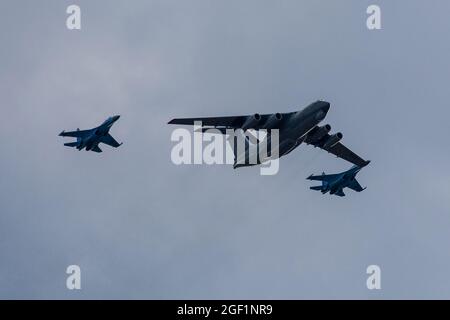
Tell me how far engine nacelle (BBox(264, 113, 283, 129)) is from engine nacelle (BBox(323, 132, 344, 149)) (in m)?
8.59

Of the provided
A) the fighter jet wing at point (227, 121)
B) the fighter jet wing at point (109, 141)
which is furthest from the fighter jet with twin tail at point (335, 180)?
the fighter jet wing at point (109, 141)

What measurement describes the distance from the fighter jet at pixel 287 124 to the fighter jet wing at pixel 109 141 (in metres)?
12.3

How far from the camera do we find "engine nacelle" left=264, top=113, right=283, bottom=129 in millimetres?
69125

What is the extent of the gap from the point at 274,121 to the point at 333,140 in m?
9.27

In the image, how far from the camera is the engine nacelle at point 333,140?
75750mm

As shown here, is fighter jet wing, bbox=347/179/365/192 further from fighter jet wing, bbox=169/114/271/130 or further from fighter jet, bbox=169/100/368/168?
fighter jet wing, bbox=169/114/271/130

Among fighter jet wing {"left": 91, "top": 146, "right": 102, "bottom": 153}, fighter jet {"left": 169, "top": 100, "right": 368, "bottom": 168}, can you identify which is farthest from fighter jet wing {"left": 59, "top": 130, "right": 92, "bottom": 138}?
fighter jet {"left": 169, "top": 100, "right": 368, "bottom": 168}

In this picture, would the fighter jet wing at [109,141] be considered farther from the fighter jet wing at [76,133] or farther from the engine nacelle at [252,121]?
the engine nacelle at [252,121]

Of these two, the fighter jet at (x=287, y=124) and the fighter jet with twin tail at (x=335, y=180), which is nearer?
the fighter jet at (x=287, y=124)
